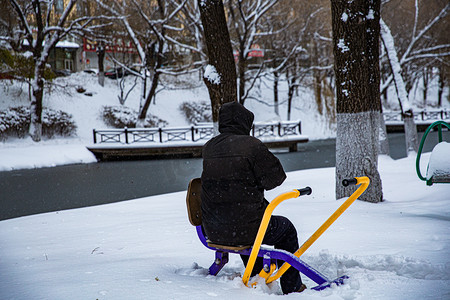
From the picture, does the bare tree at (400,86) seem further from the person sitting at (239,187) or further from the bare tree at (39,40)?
the bare tree at (39,40)

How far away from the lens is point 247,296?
3062mm

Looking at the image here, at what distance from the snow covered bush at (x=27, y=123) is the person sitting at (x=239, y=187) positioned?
2450 centimetres

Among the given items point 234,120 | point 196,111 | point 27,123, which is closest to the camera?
point 234,120

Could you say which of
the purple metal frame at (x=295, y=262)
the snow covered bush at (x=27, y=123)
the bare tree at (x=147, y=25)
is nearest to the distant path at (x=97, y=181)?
the snow covered bush at (x=27, y=123)

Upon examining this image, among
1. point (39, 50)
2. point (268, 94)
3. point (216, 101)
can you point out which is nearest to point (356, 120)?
point (216, 101)

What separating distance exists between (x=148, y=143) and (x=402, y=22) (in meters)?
17.7

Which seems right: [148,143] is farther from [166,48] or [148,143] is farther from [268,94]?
[268,94]

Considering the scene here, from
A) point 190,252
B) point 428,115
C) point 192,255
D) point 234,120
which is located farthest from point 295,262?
point 428,115

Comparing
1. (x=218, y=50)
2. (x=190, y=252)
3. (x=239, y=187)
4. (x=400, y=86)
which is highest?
(x=218, y=50)

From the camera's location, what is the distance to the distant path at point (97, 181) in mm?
Result: 11102

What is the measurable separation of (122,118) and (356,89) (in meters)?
25.9

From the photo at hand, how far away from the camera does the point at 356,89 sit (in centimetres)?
669

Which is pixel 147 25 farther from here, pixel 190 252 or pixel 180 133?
pixel 190 252

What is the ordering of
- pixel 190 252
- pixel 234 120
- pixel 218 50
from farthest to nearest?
1. pixel 218 50
2. pixel 190 252
3. pixel 234 120
